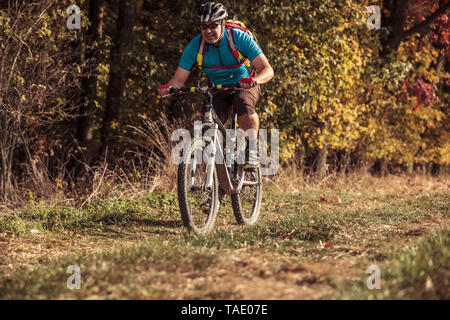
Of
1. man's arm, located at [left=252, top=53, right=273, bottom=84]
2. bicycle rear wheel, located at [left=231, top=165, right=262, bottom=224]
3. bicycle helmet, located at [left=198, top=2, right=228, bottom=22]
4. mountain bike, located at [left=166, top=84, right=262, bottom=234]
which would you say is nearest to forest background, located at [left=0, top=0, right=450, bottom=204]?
bicycle rear wheel, located at [left=231, top=165, right=262, bottom=224]

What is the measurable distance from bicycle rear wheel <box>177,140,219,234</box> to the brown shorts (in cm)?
69

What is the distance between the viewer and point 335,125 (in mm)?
12562

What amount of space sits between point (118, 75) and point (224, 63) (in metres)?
6.07

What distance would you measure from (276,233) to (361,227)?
3.16ft

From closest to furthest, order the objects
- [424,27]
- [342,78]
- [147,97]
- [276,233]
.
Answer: [276,233]
[342,78]
[147,97]
[424,27]

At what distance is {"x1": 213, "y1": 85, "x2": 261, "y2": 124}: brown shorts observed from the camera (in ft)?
19.5

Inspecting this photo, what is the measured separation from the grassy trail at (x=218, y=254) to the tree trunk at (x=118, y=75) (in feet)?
13.9

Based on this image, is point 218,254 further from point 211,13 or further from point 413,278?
point 211,13

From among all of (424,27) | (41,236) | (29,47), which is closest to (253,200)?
(41,236)

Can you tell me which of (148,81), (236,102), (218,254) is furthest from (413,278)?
(148,81)

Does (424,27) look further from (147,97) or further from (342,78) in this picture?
(147,97)

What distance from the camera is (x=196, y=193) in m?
5.37

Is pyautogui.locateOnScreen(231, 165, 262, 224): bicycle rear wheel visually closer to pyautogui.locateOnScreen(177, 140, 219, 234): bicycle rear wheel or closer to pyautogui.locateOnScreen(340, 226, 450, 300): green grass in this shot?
pyautogui.locateOnScreen(177, 140, 219, 234): bicycle rear wheel

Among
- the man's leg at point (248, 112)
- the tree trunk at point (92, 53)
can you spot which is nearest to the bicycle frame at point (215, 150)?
the man's leg at point (248, 112)
